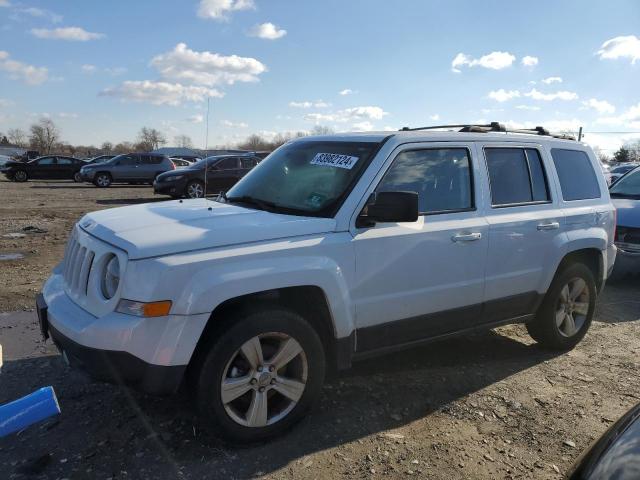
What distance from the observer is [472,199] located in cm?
406

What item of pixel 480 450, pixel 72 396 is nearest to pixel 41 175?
pixel 72 396

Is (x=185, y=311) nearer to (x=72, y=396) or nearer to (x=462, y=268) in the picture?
(x=72, y=396)

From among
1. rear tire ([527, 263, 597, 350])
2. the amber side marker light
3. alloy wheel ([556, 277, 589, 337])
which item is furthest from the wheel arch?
alloy wheel ([556, 277, 589, 337])

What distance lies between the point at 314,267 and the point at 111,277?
1.16m

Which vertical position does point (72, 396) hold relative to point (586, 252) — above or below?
below

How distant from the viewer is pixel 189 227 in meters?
3.18

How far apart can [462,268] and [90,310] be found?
99.2 inches

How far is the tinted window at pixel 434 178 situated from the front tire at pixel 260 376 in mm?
1170

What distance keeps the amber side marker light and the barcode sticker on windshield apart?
159cm

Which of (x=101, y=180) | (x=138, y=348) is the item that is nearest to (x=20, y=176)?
(x=101, y=180)

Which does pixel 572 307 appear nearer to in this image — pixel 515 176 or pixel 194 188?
pixel 515 176

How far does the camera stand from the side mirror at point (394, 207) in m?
3.29

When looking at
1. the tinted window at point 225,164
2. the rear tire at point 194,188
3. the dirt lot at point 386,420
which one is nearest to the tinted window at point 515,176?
the dirt lot at point 386,420

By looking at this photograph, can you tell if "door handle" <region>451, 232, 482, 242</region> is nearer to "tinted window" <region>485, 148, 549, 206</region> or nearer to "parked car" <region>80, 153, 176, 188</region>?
"tinted window" <region>485, 148, 549, 206</region>
